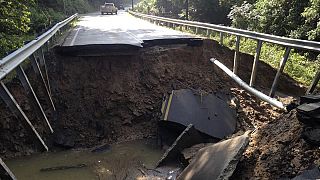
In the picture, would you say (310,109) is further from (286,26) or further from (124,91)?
(286,26)

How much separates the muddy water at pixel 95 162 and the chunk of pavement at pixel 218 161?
1.44 metres

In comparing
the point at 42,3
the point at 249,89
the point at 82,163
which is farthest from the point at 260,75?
the point at 42,3

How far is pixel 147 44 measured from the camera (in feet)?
39.0

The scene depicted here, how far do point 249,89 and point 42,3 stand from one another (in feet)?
101

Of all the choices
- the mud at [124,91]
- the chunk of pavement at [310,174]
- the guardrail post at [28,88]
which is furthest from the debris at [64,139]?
the chunk of pavement at [310,174]

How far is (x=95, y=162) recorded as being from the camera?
24.7 feet

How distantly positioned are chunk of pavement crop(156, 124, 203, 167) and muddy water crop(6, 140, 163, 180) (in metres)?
0.39

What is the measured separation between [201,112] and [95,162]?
116 inches

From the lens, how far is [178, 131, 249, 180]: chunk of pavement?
5.31 metres

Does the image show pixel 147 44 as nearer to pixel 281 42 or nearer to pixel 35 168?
pixel 281 42

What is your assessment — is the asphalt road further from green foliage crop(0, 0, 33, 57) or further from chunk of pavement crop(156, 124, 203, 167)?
chunk of pavement crop(156, 124, 203, 167)

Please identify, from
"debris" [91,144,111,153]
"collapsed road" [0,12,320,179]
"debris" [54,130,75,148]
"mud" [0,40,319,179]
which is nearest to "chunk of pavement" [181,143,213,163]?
"collapsed road" [0,12,320,179]

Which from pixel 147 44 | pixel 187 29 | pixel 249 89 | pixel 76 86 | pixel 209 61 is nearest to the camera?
pixel 249 89

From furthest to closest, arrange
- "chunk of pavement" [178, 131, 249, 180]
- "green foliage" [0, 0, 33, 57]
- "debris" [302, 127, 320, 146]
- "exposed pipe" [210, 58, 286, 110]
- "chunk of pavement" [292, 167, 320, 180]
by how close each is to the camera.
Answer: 1. "green foliage" [0, 0, 33, 57]
2. "exposed pipe" [210, 58, 286, 110]
3. "chunk of pavement" [178, 131, 249, 180]
4. "debris" [302, 127, 320, 146]
5. "chunk of pavement" [292, 167, 320, 180]
